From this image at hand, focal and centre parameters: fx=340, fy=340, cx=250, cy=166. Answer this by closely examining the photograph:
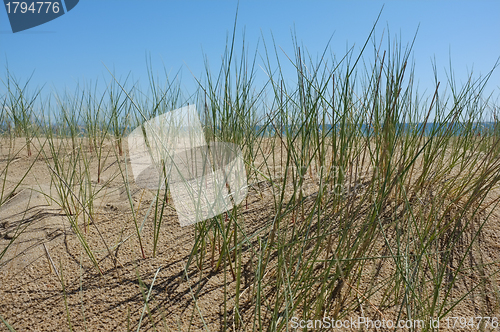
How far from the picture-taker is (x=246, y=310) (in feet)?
3.39

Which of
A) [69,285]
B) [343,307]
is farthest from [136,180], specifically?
[343,307]

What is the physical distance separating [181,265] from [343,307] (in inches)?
22.7

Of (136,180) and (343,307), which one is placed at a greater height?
(136,180)

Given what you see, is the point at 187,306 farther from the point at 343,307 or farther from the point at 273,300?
the point at 343,307

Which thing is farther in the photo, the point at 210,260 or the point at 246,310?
the point at 210,260

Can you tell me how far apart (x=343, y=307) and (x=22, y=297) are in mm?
1047

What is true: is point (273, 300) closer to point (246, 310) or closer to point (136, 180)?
point (246, 310)

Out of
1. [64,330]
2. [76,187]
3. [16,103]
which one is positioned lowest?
[64,330]

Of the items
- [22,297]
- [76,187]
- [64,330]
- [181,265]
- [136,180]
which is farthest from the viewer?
[136,180]

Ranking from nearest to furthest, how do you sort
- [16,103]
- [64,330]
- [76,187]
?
[64,330] < [76,187] < [16,103]

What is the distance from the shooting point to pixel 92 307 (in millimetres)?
1074

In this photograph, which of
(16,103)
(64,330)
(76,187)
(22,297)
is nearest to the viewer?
(64,330)

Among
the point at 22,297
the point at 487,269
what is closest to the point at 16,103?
the point at 22,297

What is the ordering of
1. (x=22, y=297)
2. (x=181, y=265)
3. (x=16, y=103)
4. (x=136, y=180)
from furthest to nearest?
(x=16, y=103) < (x=136, y=180) < (x=181, y=265) < (x=22, y=297)
